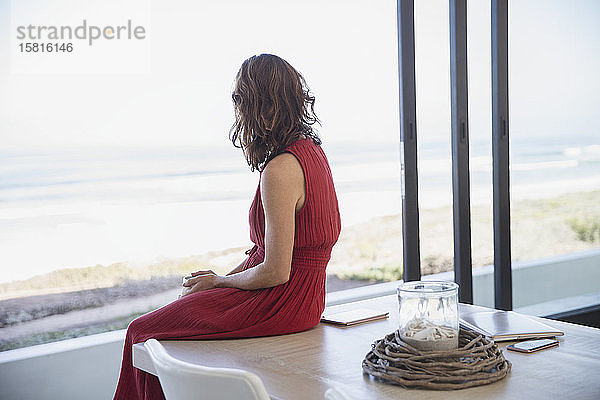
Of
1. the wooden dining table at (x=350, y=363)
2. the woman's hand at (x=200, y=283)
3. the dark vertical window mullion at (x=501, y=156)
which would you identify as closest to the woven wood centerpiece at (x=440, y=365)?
the wooden dining table at (x=350, y=363)

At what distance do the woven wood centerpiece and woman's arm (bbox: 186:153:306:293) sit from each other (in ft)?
1.77

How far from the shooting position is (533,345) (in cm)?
194

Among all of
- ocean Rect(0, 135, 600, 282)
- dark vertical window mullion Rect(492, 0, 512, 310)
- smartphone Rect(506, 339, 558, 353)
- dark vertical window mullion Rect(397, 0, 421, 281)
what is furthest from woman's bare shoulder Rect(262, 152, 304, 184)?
dark vertical window mullion Rect(492, 0, 512, 310)

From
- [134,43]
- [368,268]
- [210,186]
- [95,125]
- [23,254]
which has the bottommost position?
[368,268]

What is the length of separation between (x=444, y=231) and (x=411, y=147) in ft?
1.75

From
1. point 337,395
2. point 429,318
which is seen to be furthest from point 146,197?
point 337,395

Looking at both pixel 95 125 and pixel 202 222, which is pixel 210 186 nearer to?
pixel 202 222

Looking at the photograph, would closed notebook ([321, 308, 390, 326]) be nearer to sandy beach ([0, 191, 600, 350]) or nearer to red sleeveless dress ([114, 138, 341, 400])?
red sleeveless dress ([114, 138, 341, 400])

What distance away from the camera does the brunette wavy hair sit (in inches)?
92.4

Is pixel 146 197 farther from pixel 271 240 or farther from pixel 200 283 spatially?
pixel 271 240

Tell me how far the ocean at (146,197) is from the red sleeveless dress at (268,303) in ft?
3.31

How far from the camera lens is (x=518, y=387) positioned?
163cm

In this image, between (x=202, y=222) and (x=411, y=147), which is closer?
(x=202, y=222)

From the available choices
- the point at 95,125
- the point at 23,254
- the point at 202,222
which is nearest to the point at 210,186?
the point at 202,222
